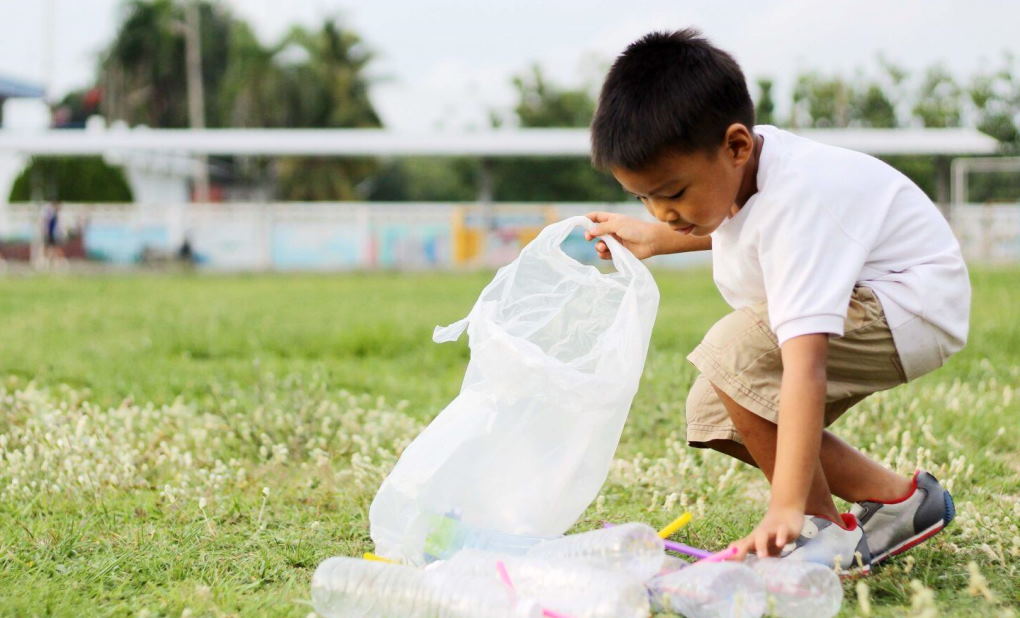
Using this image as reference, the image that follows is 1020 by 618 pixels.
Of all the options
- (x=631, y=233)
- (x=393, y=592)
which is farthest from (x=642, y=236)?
(x=393, y=592)

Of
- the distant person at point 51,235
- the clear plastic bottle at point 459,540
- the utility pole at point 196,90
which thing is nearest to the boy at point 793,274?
the clear plastic bottle at point 459,540

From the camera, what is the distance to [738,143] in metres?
2.35

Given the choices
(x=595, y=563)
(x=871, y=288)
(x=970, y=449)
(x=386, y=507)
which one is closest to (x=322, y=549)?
(x=386, y=507)

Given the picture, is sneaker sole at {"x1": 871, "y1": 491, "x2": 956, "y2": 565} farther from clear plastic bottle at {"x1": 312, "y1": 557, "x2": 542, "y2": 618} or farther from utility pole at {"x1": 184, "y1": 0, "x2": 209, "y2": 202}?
utility pole at {"x1": 184, "y1": 0, "x2": 209, "y2": 202}

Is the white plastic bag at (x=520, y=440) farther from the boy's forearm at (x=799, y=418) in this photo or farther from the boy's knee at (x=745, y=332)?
the boy's forearm at (x=799, y=418)

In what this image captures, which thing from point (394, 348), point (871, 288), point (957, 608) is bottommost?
point (394, 348)

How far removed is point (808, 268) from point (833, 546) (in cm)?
73

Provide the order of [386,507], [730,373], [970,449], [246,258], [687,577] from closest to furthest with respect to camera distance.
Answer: [687,577] → [730,373] → [386,507] → [970,449] → [246,258]

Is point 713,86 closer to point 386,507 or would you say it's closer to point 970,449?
point 386,507

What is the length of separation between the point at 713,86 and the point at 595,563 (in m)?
1.03

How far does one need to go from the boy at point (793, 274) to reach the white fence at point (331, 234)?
21759mm

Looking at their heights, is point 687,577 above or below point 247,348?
above

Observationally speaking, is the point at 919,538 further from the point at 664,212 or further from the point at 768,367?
the point at 664,212

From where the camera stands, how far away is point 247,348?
7.40m
